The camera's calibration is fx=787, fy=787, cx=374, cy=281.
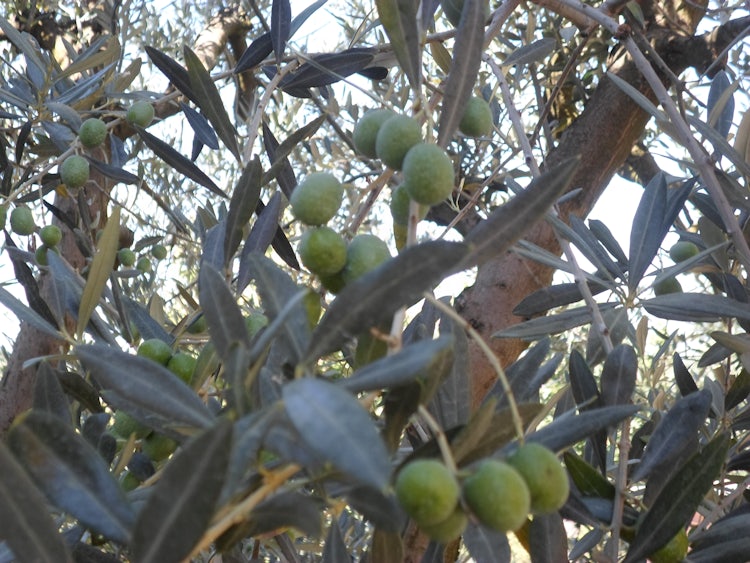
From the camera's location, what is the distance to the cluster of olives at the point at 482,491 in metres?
0.49

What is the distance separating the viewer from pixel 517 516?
508mm

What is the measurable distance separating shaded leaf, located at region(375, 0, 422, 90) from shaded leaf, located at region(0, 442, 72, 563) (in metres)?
0.47

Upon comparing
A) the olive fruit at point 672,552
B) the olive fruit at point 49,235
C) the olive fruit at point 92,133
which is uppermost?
the olive fruit at point 92,133

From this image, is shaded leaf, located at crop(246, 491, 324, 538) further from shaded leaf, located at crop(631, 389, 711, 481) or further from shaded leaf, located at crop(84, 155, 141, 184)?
shaded leaf, located at crop(84, 155, 141, 184)

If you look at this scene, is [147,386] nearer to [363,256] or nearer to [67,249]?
[363,256]

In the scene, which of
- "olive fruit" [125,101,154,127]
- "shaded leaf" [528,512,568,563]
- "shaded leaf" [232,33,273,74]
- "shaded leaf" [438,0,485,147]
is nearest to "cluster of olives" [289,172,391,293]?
"shaded leaf" [438,0,485,147]

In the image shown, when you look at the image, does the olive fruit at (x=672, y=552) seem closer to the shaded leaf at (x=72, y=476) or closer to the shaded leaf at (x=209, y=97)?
the shaded leaf at (x=72, y=476)

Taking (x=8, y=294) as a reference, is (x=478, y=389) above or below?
below

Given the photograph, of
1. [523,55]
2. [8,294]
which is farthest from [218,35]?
[8,294]

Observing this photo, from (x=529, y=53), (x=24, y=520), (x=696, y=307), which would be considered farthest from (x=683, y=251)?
(x=24, y=520)

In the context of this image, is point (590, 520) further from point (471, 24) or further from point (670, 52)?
point (670, 52)

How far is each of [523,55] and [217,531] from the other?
47.8 inches

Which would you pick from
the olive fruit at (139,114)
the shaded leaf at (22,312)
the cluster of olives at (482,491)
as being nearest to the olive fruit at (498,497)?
the cluster of olives at (482,491)

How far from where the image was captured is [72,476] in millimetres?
567
